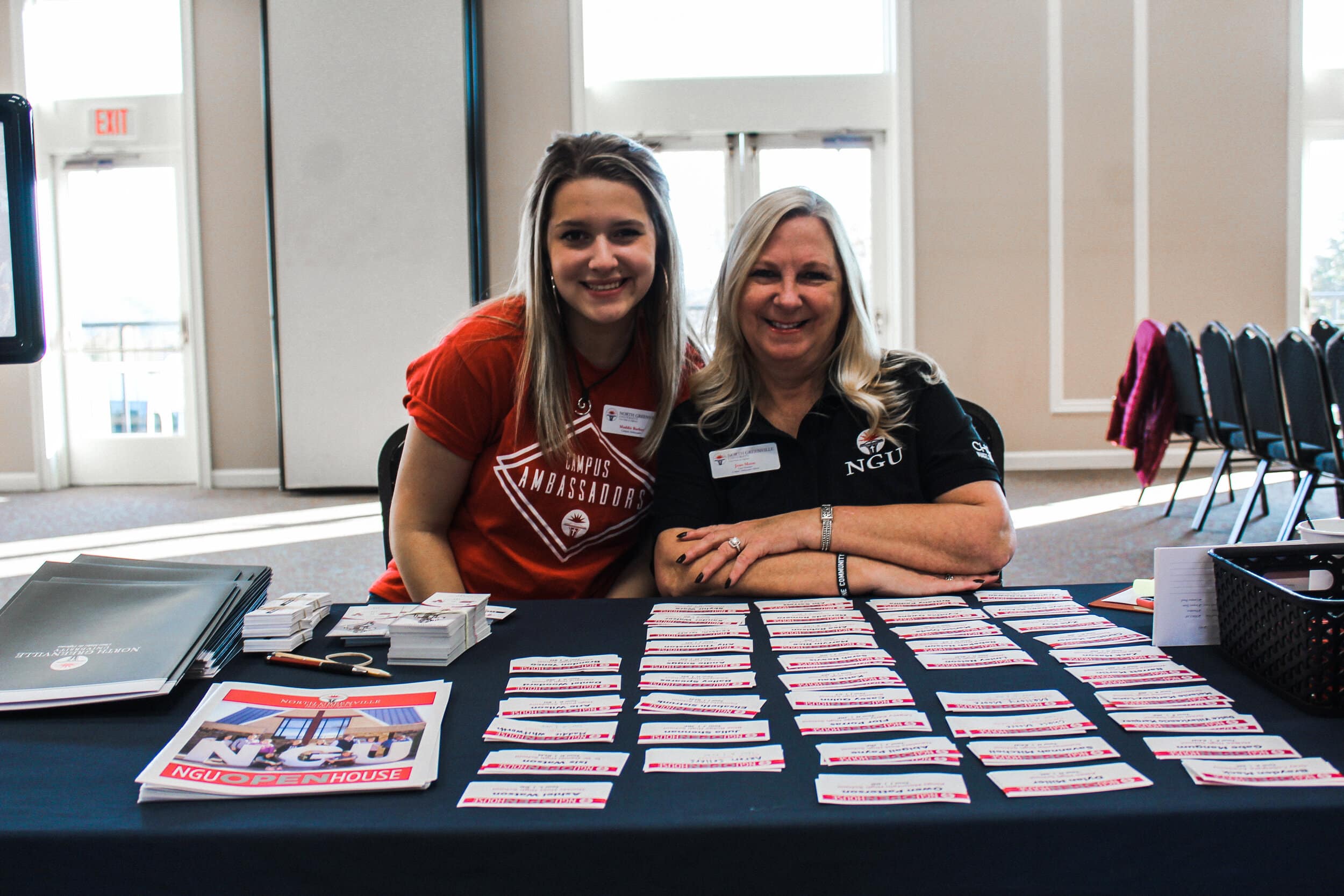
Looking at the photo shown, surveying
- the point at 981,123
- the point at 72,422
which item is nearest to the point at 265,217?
the point at 72,422

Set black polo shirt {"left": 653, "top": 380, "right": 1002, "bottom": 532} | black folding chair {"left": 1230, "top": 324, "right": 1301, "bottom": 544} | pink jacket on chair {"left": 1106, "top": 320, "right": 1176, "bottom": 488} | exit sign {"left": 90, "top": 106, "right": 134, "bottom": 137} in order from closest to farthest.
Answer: black polo shirt {"left": 653, "top": 380, "right": 1002, "bottom": 532} < black folding chair {"left": 1230, "top": 324, "right": 1301, "bottom": 544} < pink jacket on chair {"left": 1106, "top": 320, "right": 1176, "bottom": 488} < exit sign {"left": 90, "top": 106, "right": 134, "bottom": 137}

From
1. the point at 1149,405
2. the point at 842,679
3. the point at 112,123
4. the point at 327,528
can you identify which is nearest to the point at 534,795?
the point at 842,679

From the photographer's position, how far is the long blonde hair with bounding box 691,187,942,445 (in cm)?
170

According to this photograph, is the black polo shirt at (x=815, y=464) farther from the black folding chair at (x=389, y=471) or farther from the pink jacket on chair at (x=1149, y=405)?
the pink jacket on chair at (x=1149, y=405)

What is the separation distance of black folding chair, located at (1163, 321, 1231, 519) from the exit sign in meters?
7.08

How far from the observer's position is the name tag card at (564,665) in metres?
1.12

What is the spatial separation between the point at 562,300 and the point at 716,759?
1.12 m

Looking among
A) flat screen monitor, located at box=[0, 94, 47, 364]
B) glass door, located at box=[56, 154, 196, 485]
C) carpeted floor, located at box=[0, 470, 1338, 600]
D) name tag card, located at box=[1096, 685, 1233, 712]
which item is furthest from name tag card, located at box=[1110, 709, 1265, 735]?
glass door, located at box=[56, 154, 196, 485]

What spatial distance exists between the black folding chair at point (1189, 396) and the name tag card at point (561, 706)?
4505 millimetres

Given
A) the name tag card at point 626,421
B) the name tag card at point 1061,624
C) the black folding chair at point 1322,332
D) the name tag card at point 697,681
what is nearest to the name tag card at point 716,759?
the name tag card at point 697,681

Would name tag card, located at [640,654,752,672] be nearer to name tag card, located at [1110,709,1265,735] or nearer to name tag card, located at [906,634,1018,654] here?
name tag card, located at [906,634,1018,654]

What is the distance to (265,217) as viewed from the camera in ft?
22.3

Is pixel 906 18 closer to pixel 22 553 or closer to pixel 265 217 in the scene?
pixel 265 217

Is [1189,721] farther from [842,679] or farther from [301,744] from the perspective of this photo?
[301,744]
